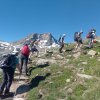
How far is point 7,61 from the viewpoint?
18125mm

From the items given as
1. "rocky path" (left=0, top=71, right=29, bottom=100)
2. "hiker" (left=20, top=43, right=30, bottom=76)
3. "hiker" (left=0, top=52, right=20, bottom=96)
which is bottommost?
"rocky path" (left=0, top=71, right=29, bottom=100)

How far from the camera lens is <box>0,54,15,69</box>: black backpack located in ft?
59.4

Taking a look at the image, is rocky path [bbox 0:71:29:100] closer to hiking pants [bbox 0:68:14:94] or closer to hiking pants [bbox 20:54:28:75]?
hiking pants [bbox 0:68:14:94]

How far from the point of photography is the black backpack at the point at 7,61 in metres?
18.1

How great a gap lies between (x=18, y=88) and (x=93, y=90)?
5.49 metres

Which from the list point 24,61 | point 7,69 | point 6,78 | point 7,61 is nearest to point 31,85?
point 6,78

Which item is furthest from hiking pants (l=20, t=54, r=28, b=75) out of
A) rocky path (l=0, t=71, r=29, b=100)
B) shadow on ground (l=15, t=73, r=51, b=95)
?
shadow on ground (l=15, t=73, r=51, b=95)

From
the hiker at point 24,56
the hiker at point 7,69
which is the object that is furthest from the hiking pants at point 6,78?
the hiker at point 24,56

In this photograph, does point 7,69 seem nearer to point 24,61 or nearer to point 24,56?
point 24,56

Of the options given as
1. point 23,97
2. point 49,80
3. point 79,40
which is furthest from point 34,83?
point 79,40

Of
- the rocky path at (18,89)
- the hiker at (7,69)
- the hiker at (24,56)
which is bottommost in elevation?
the rocky path at (18,89)

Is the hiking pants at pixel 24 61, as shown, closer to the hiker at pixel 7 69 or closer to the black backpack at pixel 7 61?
the hiker at pixel 7 69

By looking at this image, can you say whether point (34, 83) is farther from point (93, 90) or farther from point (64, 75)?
point (93, 90)

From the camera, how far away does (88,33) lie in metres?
32.3
